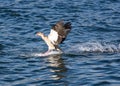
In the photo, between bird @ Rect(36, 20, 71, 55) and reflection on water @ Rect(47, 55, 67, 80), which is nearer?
reflection on water @ Rect(47, 55, 67, 80)

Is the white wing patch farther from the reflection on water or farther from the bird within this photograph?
the reflection on water

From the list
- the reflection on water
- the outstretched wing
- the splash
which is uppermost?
the outstretched wing

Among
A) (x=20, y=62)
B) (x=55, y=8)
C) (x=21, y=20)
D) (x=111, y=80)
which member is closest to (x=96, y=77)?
(x=111, y=80)

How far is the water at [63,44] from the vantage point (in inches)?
610

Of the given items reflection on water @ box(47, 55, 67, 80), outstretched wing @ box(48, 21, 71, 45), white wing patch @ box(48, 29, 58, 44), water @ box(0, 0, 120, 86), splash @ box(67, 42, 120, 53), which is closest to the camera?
water @ box(0, 0, 120, 86)

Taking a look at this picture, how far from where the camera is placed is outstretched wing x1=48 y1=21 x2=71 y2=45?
1864 centimetres

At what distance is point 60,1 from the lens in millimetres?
29500

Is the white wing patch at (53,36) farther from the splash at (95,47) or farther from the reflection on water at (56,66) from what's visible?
the reflection on water at (56,66)

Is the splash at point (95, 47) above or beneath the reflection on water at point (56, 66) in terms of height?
above

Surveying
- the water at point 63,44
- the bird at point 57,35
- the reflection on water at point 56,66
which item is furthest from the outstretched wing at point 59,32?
the reflection on water at point 56,66

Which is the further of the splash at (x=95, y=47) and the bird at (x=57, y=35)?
the splash at (x=95, y=47)

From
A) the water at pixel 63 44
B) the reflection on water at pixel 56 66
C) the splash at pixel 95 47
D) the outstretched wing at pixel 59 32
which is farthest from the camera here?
the splash at pixel 95 47

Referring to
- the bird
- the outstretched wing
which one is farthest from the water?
the outstretched wing

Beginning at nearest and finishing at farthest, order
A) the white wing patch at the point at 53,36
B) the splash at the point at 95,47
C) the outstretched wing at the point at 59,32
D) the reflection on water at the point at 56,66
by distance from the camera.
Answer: the reflection on water at the point at 56,66
the outstretched wing at the point at 59,32
the white wing patch at the point at 53,36
the splash at the point at 95,47
